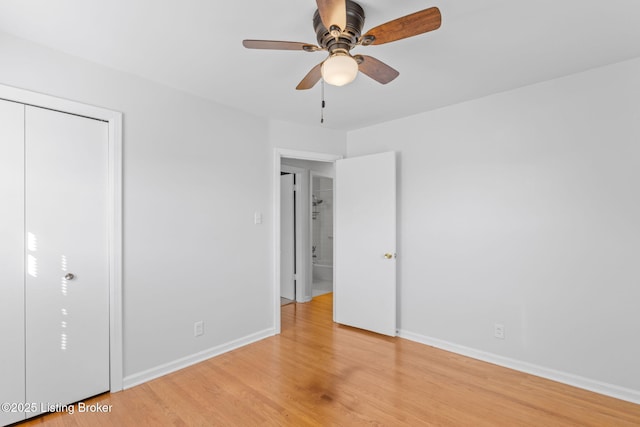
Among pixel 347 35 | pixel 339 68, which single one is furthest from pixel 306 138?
pixel 339 68

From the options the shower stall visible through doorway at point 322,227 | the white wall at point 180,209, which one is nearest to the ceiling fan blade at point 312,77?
the white wall at point 180,209

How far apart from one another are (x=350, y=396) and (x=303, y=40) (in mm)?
2472

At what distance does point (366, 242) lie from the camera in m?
3.70

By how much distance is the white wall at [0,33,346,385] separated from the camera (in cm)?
235

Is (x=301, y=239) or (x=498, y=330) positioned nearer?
(x=498, y=330)

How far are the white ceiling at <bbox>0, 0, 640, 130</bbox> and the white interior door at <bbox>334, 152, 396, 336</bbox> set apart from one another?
977 mm

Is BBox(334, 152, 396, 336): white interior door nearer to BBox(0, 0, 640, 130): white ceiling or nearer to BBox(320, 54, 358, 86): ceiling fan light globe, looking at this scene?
BBox(0, 0, 640, 130): white ceiling

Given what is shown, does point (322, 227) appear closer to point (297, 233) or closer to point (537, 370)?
point (297, 233)

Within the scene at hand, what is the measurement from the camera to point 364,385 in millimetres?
2486

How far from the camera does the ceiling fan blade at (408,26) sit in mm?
1383

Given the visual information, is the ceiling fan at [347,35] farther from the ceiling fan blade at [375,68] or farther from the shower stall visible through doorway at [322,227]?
the shower stall visible through doorway at [322,227]

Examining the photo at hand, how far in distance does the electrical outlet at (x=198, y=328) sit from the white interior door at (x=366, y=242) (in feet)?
5.39

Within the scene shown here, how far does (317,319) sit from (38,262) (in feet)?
9.56

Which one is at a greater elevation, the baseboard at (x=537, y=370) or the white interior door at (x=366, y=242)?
the white interior door at (x=366, y=242)
